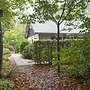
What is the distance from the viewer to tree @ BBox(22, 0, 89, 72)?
7.63 metres

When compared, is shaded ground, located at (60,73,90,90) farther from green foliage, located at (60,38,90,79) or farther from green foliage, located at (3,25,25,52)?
green foliage, located at (3,25,25,52)

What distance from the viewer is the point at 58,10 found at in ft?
26.5

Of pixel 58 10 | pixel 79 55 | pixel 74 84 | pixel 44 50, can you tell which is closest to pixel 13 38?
pixel 44 50

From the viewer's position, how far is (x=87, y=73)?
20.2ft

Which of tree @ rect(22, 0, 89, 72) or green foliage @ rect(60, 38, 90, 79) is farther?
tree @ rect(22, 0, 89, 72)

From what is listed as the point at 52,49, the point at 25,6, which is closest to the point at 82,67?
the point at 25,6

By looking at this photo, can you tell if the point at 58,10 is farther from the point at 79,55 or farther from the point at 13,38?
the point at 13,38

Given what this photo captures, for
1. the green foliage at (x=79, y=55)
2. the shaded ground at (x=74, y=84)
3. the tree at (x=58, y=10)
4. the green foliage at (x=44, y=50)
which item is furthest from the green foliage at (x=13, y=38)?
the green foliage at (x=79, y=55)

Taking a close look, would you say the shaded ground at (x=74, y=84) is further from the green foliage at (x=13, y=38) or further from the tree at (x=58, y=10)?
the green foliage at (x=13, y=38)

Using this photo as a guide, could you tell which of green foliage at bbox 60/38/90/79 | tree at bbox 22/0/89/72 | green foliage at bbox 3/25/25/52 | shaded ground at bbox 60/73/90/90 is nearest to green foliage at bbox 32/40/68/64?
tree at bbox 22/0/89/72

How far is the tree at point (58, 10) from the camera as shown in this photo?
7630 mm

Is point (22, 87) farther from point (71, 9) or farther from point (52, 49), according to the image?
point (52, 49)

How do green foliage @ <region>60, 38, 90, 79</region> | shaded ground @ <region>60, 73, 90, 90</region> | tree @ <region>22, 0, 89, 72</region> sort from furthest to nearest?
tree @ <region>22, 0, 89, 72</region>
shaded ground @ <region>60, 73, 90, 90</region>
green foliage @ <region>60, 38, 90, 79</region>

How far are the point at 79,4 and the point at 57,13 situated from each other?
1.30m
